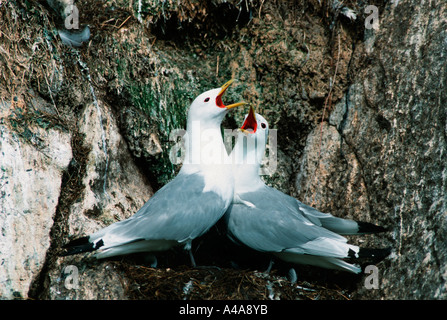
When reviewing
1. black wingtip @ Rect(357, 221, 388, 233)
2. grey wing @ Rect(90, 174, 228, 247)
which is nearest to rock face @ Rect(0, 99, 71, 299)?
grey wing @ Rect(90, 174, 228, 247)

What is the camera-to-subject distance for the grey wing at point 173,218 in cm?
323

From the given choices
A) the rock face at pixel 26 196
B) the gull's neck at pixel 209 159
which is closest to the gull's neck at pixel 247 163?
the gull's neck at pixel 209 159

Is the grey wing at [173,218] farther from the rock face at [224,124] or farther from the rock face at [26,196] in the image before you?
the rock face at [26,196]

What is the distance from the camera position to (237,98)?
4.64 m

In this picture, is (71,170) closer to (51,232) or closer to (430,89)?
(51,232)

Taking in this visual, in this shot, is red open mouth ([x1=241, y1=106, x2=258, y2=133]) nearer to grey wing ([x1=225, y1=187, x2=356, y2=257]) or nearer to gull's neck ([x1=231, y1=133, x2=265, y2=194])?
gull's neck ([x1=231, y1=133, x2=265, y2=194])

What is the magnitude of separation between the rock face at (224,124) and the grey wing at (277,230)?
0.28 m

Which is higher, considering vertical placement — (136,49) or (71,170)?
(136,49)

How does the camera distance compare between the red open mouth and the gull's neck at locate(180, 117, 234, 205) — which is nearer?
the gull's neck at locate(180, 117, 234, 205)

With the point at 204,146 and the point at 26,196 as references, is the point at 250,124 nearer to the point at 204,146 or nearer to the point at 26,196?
the point at 204,146

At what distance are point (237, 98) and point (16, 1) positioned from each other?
196 cm

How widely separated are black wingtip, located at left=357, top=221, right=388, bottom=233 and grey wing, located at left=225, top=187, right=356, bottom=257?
162mm

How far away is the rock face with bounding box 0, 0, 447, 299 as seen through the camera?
323 cm

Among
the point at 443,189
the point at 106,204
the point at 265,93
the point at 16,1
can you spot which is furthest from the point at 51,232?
the point at 443,189
